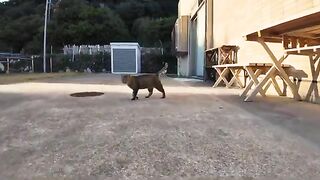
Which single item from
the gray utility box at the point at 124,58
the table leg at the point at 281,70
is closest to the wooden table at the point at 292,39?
the table leg at the point at 281,70

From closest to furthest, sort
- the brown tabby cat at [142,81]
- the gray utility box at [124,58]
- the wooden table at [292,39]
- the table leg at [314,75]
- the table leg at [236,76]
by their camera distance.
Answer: the wooden table at [292,39] → the table leg at [314,75] → the brown tabby cat at [142,81] → the table leg at [236,76] → the gray utility box at [124,58]

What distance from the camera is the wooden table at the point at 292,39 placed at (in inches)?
191

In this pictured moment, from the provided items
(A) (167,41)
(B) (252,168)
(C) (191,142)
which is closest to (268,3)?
(C) (191,142)

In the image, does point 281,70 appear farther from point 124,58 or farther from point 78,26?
point 78,26

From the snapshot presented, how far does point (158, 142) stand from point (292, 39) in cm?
358

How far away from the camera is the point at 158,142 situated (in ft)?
10.3

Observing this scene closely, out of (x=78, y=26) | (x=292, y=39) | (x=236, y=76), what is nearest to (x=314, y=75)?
(x=292, y=39)

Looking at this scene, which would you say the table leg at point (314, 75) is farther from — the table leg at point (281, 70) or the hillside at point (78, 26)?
the hillside at point (78, 26)

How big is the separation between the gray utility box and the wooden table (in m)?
20.9

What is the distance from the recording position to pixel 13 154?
290cm

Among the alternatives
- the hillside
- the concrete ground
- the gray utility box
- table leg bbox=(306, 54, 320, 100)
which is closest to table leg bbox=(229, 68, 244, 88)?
table leg bbox=(306, 54, 320, 100)

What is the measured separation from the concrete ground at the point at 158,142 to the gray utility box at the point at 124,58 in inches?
868

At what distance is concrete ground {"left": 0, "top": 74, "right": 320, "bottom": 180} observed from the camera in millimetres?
2527

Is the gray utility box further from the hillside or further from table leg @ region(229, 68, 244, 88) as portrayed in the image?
table leg @ region(229, 68, 244, 88)
